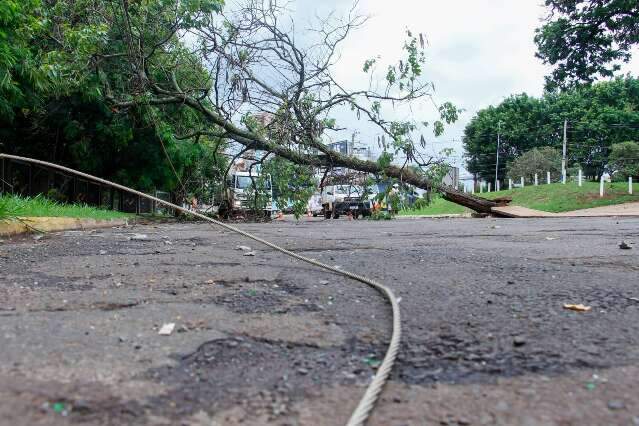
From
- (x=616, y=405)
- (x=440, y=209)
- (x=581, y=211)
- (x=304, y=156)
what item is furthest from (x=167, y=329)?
(x=440, y=209)

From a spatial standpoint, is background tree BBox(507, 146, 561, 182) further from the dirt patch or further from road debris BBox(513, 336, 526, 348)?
the dirt patch

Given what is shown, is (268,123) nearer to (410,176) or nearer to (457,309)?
(410,176)

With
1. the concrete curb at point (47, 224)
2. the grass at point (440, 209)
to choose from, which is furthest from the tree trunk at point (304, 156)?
the grass at point (440, 209)

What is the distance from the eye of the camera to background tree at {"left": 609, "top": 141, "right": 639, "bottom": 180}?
27.5 metres

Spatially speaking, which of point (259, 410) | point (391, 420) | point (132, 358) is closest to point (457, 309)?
point (391, 420)

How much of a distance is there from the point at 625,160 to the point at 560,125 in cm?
1112

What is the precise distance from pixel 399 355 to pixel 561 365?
0.46 metres

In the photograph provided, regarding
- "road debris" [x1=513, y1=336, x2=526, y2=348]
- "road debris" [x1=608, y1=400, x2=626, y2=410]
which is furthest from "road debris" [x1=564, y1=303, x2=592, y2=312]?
"road debris" [x1=608, y1=400, x2=626, y2=410]

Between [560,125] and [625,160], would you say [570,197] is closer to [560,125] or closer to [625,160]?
[625,160]

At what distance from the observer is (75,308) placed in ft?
6.74

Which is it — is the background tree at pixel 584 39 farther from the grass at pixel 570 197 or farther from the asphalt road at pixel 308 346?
the asphalt road at pixel 308 346

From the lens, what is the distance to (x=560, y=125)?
39.0 metres

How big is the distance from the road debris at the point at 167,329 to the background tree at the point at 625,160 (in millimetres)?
30653

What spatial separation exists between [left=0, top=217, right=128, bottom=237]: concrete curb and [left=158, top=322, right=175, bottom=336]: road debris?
396cm
